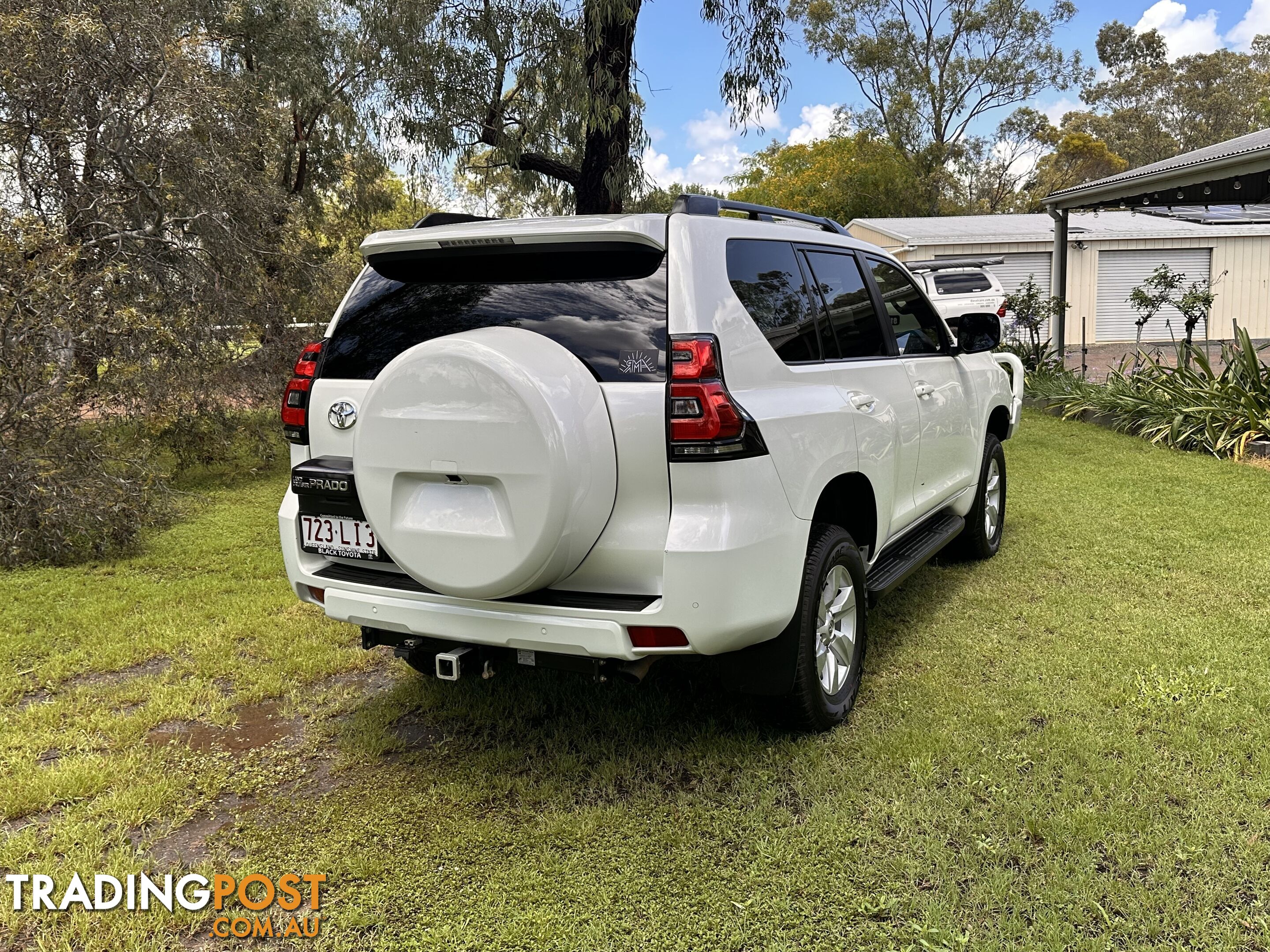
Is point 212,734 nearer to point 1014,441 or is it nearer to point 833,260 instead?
point 833,260

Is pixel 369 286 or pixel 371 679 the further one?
pixel 371 679

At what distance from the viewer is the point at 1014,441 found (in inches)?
417

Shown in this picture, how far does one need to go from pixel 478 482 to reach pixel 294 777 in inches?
55.6

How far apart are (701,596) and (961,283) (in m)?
14.2

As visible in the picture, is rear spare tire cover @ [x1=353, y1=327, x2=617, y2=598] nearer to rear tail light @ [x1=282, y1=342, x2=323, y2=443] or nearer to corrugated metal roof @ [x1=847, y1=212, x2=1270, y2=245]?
rear tail light @ [x1=282, y1=342, x2=323, y2=443]

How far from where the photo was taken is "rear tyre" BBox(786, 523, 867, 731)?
3318 mm

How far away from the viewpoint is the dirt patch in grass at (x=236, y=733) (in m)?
3.69

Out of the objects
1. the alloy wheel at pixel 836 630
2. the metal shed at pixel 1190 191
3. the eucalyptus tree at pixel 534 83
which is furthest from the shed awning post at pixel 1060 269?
the alloy wheel at pixel 836 630

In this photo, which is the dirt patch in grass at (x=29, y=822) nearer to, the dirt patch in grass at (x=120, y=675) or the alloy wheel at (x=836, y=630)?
the dirt patch in grass at (x=120, y=675)

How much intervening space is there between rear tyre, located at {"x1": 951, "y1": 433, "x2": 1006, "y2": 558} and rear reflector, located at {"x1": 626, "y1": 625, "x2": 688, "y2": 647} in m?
3.13

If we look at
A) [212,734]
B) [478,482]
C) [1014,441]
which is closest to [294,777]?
[212,734]

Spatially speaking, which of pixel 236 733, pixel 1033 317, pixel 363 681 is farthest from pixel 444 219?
pixel 1033 317

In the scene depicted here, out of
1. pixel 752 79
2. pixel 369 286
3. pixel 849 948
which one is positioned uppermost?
pixel 752 79

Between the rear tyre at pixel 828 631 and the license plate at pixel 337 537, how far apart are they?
152 cm
